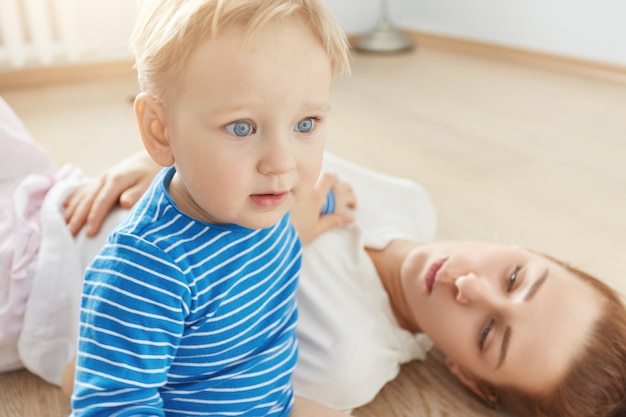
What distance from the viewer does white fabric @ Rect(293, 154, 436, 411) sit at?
904 mm

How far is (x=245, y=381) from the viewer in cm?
74

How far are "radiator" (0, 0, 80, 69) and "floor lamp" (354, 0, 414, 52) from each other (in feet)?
4.05

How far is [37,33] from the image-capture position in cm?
227

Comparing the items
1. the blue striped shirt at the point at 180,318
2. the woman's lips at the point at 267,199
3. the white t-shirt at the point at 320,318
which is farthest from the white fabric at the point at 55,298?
the woman's lips at the point at 267,199

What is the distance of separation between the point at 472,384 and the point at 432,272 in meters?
0.17

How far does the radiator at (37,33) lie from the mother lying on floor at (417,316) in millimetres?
1387

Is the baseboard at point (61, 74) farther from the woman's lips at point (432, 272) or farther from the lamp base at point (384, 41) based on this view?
the woman's lips at point (432, 272)

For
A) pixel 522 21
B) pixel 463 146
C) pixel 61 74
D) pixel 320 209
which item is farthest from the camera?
pixel 522 21

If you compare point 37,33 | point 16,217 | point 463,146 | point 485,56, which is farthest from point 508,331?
point 485,56

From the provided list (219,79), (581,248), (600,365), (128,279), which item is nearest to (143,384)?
(128,279)

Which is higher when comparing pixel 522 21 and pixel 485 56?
pixel 522 21

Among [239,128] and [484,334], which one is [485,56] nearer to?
[484,334]

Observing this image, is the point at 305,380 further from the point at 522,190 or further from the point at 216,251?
the point at 522,190

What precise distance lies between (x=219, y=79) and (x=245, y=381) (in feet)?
1.17
